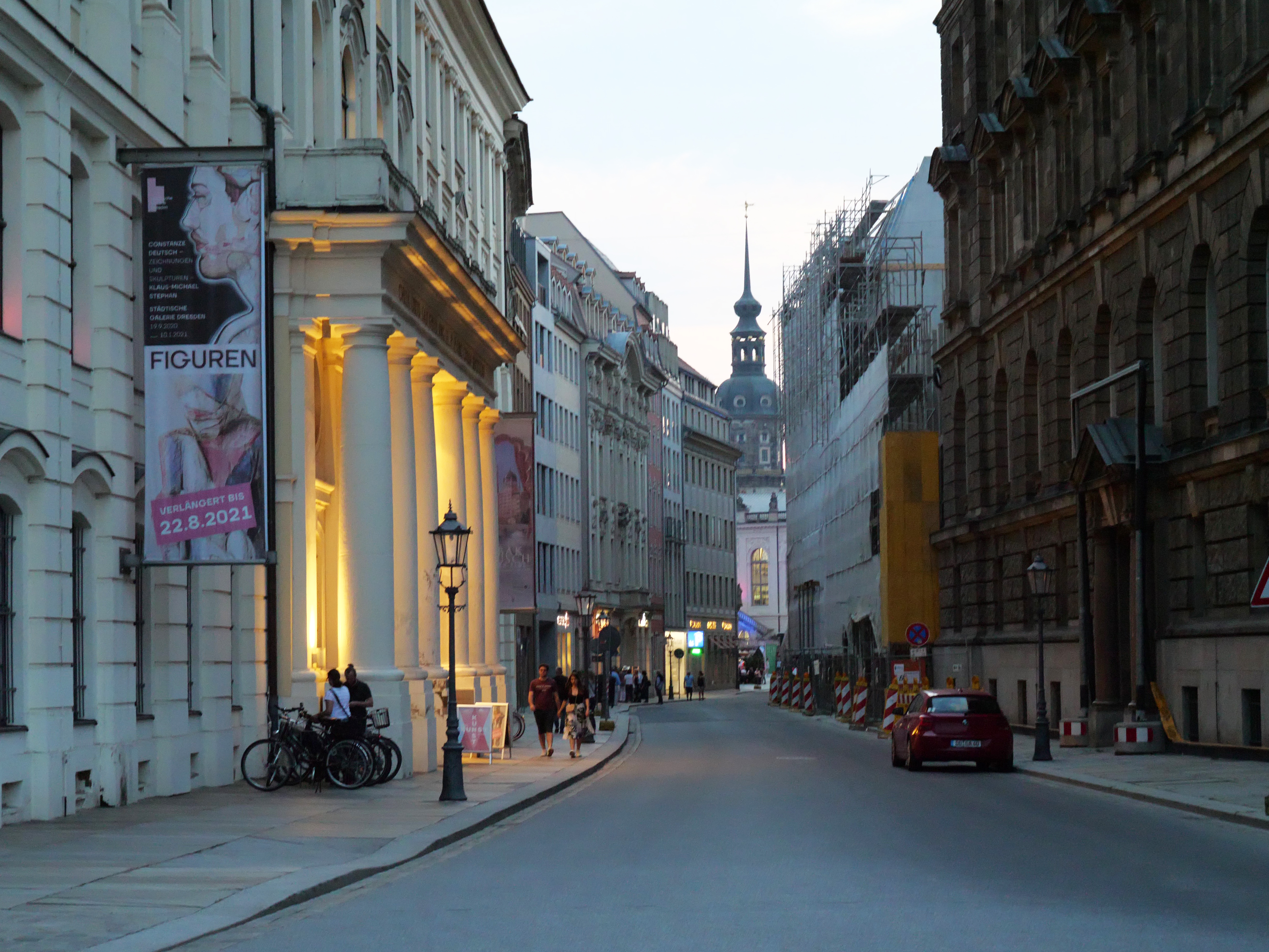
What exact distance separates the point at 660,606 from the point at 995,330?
251ft

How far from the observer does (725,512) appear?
152500mm

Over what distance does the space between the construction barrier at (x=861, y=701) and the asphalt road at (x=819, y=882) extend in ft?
95.0

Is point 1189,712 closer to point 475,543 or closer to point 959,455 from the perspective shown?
point 475,543

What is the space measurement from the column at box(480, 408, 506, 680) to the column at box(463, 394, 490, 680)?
0.87 feet

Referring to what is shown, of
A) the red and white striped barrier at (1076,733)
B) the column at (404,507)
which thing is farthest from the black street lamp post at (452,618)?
the red and white striped barrier at (1076,733)

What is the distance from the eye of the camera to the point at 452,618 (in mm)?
26219

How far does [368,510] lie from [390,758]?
13.2ft

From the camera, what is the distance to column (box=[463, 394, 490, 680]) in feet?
135

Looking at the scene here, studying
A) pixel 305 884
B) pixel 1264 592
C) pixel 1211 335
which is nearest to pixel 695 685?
pixel 1211 335

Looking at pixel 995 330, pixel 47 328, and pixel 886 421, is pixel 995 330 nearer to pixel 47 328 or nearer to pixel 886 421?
pixel 886 421

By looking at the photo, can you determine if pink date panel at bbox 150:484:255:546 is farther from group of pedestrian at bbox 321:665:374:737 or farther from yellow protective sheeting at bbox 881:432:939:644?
yellow protective sheeting at bbox 881:432:939:644

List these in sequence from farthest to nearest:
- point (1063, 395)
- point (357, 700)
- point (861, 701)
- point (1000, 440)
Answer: point (861, 701) → point (1000, 440) → point (1063, 395) → point (357, 700)

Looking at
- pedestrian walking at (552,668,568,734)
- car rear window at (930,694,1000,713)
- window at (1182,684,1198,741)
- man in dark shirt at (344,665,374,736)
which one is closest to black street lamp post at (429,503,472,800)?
man in dark shirt at (344,665,374,736)

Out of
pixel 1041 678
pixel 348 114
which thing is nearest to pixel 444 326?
pixel 348 114
